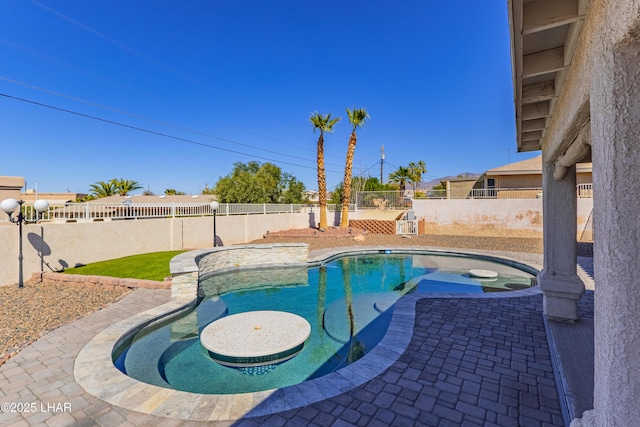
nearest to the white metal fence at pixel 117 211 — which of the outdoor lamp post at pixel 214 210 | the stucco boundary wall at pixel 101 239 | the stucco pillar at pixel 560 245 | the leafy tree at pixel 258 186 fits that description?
the stucco boundary wall at pixel 101 239

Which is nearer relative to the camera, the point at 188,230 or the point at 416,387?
the point at 416,387

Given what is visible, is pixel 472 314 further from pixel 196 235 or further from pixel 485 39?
pixel 196 235

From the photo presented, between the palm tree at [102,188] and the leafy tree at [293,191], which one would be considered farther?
the palm tree at [102,188]

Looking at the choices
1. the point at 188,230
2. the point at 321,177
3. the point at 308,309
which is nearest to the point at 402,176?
the point at 321,177

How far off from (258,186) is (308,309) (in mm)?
18219

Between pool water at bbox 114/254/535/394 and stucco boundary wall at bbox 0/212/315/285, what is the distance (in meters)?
4.08

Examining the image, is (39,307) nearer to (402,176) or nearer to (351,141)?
(351,141)

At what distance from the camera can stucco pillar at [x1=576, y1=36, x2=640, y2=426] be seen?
1.30m

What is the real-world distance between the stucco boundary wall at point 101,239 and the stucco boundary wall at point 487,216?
12597mm

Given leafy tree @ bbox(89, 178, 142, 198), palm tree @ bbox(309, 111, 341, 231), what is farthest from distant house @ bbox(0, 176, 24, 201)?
leafy tree @ bbox(89, 178, 142, 198)

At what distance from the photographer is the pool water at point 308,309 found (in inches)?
180

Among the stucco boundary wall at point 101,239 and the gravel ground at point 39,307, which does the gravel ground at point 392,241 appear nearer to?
the stucco boundary wall at point 101,239

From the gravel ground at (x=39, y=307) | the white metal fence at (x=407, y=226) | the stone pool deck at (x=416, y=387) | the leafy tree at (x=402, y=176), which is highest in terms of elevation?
the leafy tree at (x=402, y=176)

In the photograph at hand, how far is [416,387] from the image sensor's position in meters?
3.53
